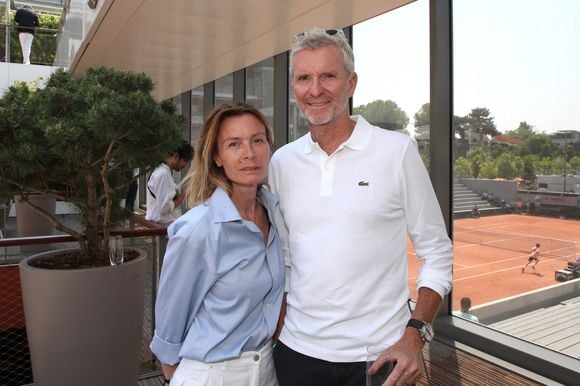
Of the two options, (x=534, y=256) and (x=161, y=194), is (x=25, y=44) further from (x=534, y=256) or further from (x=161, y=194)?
(x=534, y=256)

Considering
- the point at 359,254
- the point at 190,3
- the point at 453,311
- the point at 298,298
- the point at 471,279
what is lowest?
the point at 453,311

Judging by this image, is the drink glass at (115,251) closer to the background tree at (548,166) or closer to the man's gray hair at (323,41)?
the man's gray hair at (323,41)

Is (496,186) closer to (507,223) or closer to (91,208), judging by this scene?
(507,223)

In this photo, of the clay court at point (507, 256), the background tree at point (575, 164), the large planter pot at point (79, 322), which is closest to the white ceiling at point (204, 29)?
the background tree at point (575, 164)

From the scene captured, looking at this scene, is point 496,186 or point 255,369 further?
point 496,186

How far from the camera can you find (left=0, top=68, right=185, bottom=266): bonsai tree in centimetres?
262

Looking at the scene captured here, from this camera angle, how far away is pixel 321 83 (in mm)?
1546

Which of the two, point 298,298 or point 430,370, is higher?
point 298,298

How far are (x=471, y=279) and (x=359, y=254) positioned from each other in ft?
9.09

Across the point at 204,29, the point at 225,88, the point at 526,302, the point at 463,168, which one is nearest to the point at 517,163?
the point at 463,168

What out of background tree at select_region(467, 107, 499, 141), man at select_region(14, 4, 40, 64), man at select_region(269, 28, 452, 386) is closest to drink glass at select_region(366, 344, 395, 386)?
man at select_region(269, 28, 452, 386)

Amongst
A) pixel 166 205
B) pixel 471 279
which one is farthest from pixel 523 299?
pixel 166 205

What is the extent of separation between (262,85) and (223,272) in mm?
5727

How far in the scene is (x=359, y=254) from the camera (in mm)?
1450
